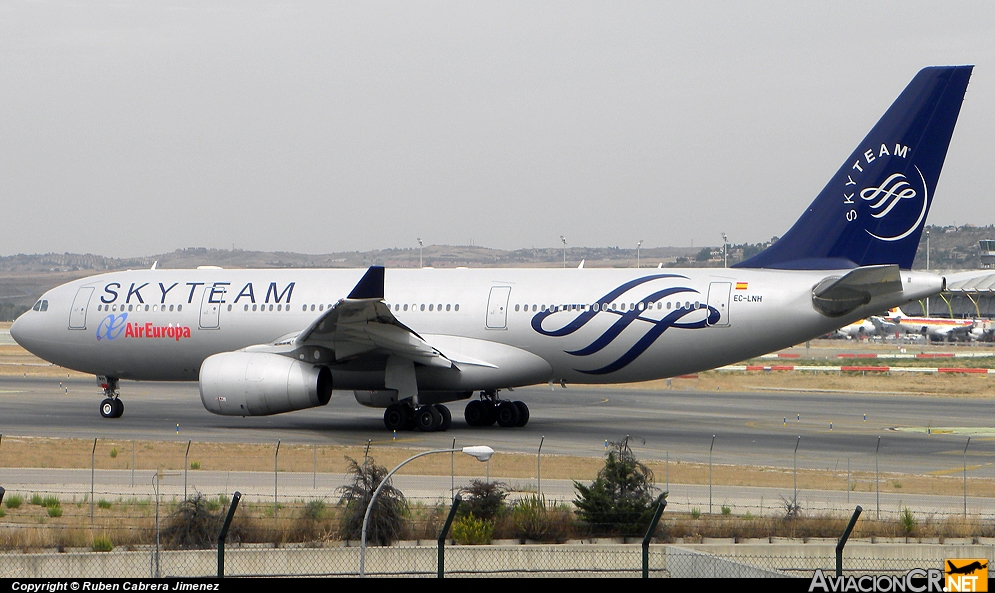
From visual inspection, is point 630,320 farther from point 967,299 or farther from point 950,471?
point 967,299

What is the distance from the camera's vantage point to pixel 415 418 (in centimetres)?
3125

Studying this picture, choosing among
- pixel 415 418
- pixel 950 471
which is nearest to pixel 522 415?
pixel 415 418

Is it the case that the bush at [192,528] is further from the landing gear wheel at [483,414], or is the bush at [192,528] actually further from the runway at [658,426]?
the landing gear wheel at [483,414]

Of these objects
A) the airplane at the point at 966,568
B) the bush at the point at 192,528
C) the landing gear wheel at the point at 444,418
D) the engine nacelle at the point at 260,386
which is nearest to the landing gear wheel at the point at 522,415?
the landing gear wheel at the point at 444,418

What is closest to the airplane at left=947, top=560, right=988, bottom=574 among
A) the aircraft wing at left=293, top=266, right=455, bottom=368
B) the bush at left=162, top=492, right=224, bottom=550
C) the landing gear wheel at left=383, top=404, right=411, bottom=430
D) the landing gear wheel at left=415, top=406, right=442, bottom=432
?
the bush at left=162, top=492, right=224, bottom=550

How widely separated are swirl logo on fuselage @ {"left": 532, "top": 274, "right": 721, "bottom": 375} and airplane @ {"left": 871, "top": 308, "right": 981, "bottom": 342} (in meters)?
73.6

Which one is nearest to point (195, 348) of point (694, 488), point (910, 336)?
point (694, 488)

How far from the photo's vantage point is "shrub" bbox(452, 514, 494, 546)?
54.9ft

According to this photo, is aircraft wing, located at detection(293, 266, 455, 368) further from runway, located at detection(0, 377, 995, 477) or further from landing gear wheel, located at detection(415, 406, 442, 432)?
runway, located at detection(0, 377, 995, 477)

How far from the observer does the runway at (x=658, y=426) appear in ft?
90.9

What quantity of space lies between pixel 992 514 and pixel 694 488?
527cm

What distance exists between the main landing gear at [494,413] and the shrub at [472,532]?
15.9 meters

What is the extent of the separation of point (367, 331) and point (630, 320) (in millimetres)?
6978

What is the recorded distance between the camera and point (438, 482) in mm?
22766
